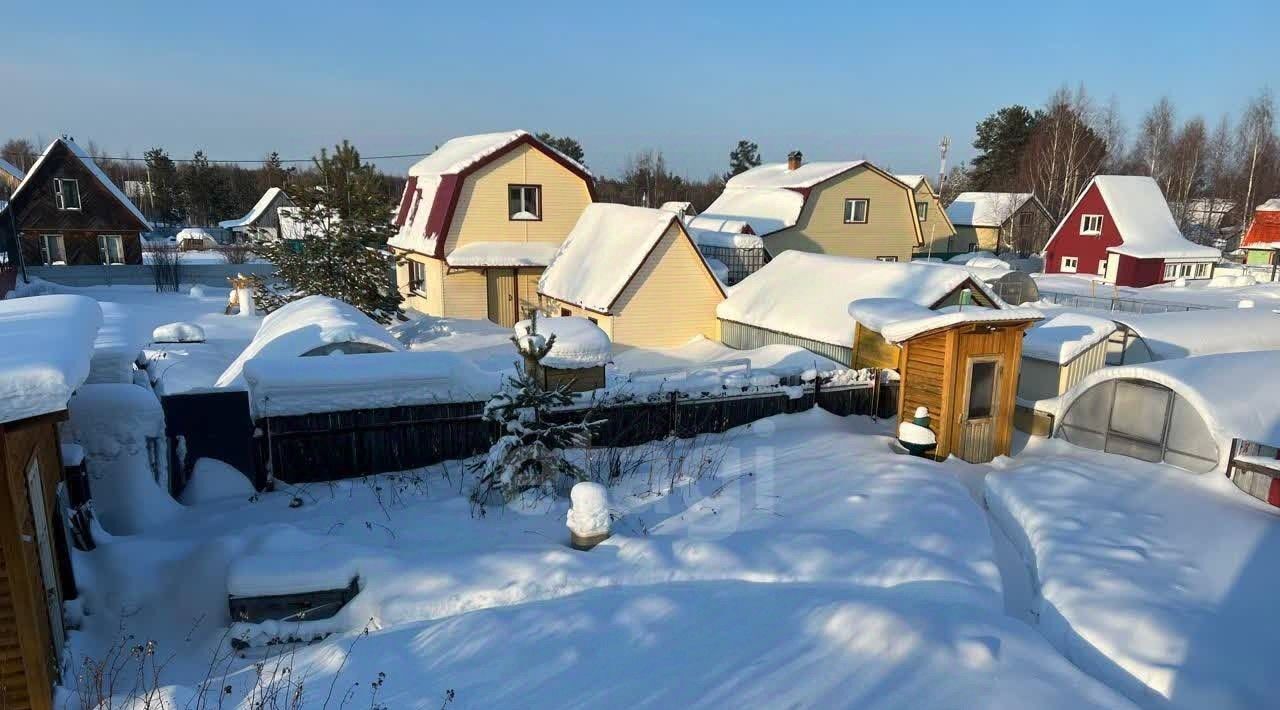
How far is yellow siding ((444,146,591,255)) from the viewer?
905 inches

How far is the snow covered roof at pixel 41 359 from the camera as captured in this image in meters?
4.44

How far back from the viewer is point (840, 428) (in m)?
12.2

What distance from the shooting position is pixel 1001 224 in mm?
46188

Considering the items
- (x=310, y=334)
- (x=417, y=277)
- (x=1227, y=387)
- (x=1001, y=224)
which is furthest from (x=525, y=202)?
(x=1001, y=224)

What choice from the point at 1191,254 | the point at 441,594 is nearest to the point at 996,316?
the point at 441,594

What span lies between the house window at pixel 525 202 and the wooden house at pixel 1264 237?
4205 cm

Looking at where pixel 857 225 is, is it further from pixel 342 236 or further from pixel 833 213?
pixel 342 236

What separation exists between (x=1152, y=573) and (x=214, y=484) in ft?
35.0

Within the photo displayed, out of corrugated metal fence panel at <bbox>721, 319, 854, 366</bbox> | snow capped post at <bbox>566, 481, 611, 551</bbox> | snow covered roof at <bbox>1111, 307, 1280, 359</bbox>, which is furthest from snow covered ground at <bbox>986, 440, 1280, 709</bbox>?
snow covered roof at <bbox>1111, 307, 1280, 359</bbox>

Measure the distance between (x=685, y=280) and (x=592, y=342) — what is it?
9.49m

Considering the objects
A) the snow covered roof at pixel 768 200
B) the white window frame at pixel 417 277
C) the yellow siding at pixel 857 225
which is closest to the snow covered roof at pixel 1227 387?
the snow covered roof at pixel 768 200

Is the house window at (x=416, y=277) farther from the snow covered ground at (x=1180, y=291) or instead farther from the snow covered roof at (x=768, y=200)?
the snow covered ground at (x=1180, y=291)

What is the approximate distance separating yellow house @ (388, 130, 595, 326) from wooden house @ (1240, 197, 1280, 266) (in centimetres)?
4110

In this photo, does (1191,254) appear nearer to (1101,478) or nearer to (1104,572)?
(1101,478)
